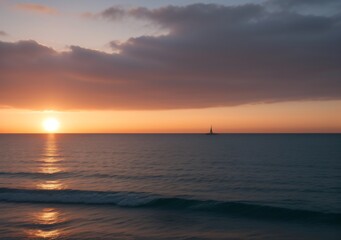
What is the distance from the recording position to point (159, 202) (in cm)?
2867

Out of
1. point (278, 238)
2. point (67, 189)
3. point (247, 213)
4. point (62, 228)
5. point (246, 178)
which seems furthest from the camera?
point (246, 178)

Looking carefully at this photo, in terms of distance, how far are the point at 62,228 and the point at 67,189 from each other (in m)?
14.6

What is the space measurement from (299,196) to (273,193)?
235 centimetres

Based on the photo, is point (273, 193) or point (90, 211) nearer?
point (90, 211)

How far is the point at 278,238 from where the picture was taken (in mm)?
19125

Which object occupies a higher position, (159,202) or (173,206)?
(159,202)

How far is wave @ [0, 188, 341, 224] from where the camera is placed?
80.4ft

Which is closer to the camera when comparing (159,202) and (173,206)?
(173,206)

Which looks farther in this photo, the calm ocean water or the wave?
the wave

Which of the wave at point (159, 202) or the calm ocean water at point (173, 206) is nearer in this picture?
the calm ocean water at point (173, 206)

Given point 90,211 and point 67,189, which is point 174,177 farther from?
point 90,211

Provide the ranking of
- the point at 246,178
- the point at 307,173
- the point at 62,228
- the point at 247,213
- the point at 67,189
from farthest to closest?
the point at 307,173 < the point at 246,178 < the point at 67,189 < the point at 247,213 < the point at 62,228

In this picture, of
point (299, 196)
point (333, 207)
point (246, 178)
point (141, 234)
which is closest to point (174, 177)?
point (246, 178)

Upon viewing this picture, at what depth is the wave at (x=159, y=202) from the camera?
80.4 ft
